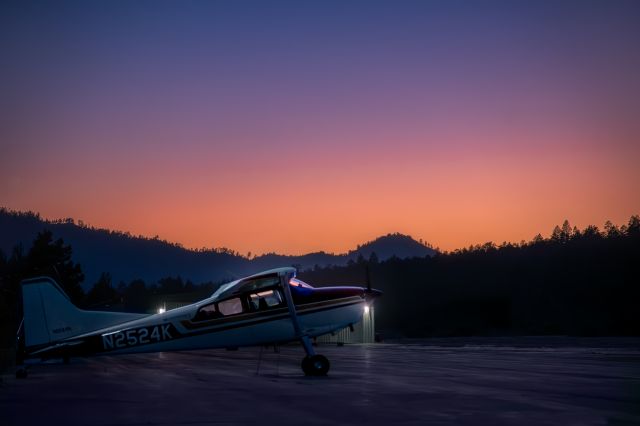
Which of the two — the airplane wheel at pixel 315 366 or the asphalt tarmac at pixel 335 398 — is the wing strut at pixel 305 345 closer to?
the airplane wheel at pixel 315 366

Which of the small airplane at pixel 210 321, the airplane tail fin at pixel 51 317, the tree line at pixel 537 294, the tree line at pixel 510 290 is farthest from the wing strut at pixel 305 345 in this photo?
the tree line at pixel 537 294

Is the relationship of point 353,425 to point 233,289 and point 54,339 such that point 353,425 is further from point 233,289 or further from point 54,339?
point 54,339

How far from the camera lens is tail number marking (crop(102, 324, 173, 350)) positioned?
828 inches

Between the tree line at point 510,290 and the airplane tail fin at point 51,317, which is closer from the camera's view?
the airplane tail fin at point 51,317

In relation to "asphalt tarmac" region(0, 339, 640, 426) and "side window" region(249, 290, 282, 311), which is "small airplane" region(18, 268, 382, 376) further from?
"asphalt tarmac" region(0, 339, 640, 426)

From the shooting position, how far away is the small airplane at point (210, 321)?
21.0 metres

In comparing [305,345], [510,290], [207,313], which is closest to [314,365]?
[305,345]

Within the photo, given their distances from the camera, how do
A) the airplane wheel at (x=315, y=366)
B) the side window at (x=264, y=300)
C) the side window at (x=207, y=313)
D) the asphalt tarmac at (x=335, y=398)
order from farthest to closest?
1. the side window at (x=264, y=300)
2. the side window at (x=207, y=313)
3. the airplane wheel at (x=315, y=366)
4. the asphalt tarmac at (x=335, y=398)

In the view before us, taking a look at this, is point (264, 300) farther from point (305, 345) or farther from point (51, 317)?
point (51, 317)

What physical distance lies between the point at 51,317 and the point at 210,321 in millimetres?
4444

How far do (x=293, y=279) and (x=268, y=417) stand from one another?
32.2 ft

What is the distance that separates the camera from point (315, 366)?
21.3m

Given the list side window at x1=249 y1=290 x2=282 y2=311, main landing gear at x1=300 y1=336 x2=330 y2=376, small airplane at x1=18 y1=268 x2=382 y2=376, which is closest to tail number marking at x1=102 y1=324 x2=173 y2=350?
small airplane at x1=18 y1=268 x2=382 y2=376

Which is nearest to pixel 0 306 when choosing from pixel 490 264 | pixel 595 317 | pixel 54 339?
pixel 54 339
